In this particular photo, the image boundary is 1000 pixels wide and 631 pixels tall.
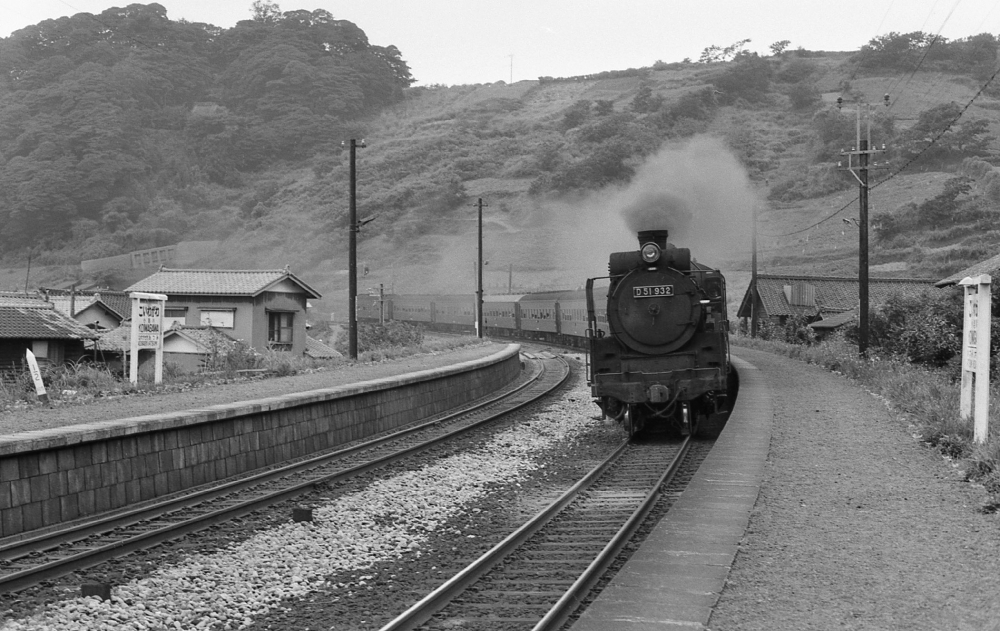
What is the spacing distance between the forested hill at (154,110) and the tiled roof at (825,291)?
58.1 m

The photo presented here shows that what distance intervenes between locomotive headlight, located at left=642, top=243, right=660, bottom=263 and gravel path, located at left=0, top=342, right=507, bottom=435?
695 cm

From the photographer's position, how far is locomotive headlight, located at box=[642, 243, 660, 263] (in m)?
15.2

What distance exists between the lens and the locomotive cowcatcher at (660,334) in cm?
1512

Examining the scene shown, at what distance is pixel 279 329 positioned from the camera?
130 feet

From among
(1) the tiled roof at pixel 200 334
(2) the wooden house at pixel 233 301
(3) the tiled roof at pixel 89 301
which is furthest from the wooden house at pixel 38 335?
(3) the tiled roof at pixel 89 301

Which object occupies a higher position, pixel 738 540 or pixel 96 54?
pixel 96 54

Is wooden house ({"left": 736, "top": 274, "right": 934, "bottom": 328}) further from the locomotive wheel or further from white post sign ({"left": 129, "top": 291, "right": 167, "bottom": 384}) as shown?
white post sign ({"left": 129, "top": 291, "right": 167, "bottom": 384})

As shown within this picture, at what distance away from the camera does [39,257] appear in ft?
292

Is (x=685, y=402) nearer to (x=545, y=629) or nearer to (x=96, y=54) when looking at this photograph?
(x=545, y=629)

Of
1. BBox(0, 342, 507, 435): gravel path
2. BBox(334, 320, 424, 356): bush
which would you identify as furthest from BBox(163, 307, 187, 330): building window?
BBox(0, 342, 507, 435): gravel path

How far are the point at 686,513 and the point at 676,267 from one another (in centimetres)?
679

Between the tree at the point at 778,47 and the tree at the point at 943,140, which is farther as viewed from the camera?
the tree at the point at 778,47

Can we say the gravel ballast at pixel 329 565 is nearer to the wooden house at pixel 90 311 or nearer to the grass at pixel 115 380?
the grass at pixel 115 380

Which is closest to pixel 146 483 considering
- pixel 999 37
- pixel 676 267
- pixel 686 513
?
pixel 686 513
